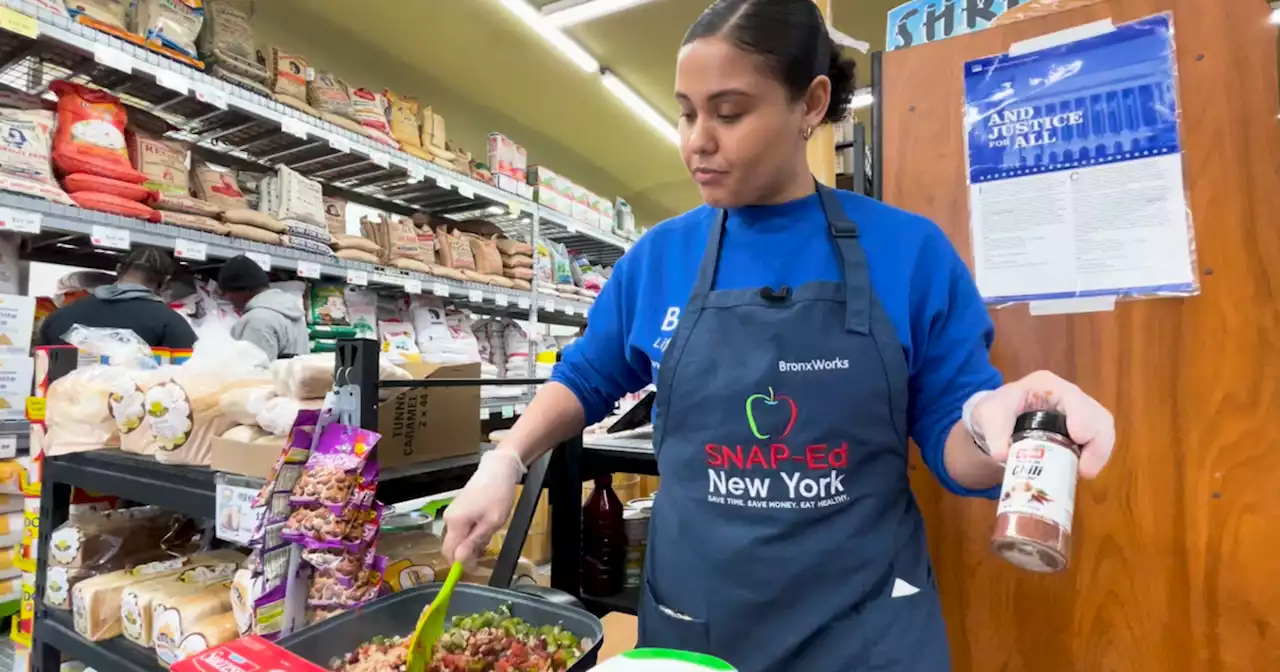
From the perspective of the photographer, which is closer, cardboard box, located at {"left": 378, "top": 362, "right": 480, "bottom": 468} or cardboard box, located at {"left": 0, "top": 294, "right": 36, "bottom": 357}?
cardboard box, located at {"left": 378, "top": 362, "right": 480, "bottom": 468}

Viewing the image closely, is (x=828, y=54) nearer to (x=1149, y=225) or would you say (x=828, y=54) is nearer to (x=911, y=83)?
(x=911, y=83)

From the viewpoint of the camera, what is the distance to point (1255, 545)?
1.17 metres

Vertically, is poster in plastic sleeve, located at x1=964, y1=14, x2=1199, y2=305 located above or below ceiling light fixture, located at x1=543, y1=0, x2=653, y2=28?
below

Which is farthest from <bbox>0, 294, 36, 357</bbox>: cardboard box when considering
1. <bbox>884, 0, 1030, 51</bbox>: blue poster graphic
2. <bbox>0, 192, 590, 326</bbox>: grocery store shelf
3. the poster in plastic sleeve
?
the poster in plastic sleeve

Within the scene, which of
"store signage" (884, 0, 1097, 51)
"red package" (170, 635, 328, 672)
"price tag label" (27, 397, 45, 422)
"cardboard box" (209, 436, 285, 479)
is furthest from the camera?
"price tag label" (27, 397, 45, 422)

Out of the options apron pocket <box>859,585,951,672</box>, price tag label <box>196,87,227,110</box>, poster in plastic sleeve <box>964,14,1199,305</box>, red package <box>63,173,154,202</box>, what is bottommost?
apron pocket <box>859,585,951,672</box>

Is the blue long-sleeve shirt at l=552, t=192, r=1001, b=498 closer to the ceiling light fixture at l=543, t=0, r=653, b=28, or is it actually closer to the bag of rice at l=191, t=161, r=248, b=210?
the bag of rice at l=191, t=161, r=248, b=210

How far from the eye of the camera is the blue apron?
2.87 feet

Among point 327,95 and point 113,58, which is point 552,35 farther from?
point 113,58

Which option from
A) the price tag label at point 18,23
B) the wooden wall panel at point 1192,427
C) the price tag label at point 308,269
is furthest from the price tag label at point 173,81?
the wooden wall panel at point 1192,427

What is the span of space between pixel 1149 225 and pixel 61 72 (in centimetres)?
367

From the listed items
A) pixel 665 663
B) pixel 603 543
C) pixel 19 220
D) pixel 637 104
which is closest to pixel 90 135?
pixel 19 220

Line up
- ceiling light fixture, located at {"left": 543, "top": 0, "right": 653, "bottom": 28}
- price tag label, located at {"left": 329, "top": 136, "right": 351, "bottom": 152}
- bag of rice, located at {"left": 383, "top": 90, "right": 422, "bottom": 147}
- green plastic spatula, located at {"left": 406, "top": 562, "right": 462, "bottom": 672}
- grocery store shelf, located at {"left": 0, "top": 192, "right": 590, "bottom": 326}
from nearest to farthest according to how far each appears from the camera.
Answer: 1. green plastic spatula, located at {"left": 406, "top": 562, "right": 462, "bottom": 672}
2. grocery store shelf, located at {"left": 0, "top": 192, "right": 590, "bottom": 326}
3. price tag label, located at {"left": 329, "top": 136, "right": 351, "bottom": 152}
4. bag of rice, located at {"left": 383, "top": 90, "right": 422, "bottom": 147}
5. ceiling light fixture, located at {"left": 543, "top": 0, "right": 653, "bottom": 28}

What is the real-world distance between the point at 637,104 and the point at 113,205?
15.8 feet
